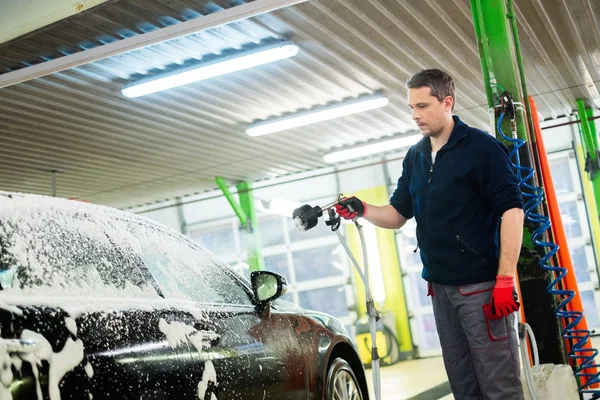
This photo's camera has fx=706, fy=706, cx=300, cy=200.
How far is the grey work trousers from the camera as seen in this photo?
3.01 metres

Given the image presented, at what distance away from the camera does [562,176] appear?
14391 millimetres

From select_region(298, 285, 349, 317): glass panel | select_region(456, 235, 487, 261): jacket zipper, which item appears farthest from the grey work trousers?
select_region(298, 285, 349, 317): glass panel

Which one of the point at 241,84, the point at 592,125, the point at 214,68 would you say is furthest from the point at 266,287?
the point at 592,125

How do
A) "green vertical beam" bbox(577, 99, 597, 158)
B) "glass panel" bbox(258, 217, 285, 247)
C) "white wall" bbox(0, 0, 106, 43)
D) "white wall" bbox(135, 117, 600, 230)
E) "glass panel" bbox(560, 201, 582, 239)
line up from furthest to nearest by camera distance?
"glass panel" bbox(258, 217, 285, 247) → "white wall" bbox(135, 117, 600, 230) → "glass panel" bbox(560, 201, 582, 239) → "green vertical beam" bbox(577, 99, 597, 158) → "white wall" bbox(0, 0, 106, 43)

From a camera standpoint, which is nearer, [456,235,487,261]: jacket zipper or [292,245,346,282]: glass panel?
[456,235,487,261]: jacket zipper

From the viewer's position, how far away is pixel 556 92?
11.6m

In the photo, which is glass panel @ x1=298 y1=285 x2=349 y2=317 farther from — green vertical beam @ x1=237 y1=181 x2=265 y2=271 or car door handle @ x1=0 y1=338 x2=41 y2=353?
car door handle @ x1=0 y1=338 x2=41 y2=353

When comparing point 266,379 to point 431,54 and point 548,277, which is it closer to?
point 548,277

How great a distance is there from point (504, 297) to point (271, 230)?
1347 cm

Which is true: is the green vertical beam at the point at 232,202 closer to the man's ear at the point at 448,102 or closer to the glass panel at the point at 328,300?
the glass panel at the point at 328,300

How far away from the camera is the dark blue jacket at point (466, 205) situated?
3.06m

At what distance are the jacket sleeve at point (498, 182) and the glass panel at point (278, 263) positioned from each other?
43.7 feet

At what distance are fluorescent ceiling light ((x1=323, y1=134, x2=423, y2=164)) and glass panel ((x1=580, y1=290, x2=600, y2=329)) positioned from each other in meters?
4.61

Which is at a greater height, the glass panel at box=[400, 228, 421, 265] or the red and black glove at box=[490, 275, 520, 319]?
the glass panel at box=[400, 228, 421, 265]
